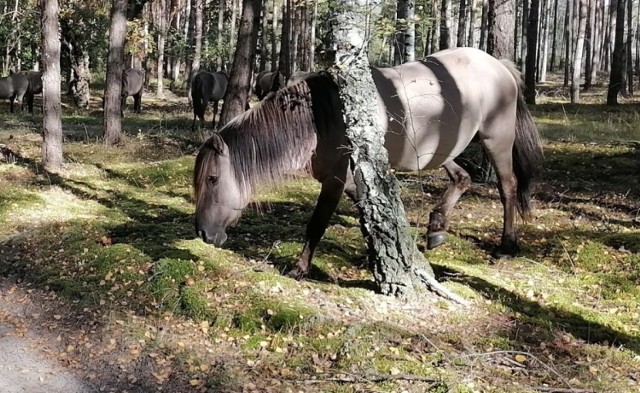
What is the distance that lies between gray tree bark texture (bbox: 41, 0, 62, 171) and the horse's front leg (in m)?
5.68

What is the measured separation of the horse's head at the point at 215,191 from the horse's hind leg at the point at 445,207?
1994 mm

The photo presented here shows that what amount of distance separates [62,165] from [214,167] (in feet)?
18.5

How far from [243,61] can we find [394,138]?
7.09 metres

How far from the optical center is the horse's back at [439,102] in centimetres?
515

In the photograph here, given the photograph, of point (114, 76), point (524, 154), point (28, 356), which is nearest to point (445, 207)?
point (524, 154)

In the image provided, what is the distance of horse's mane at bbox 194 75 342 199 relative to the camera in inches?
184

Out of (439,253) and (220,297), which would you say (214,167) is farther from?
(439,253)

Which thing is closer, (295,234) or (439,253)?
(439,253)

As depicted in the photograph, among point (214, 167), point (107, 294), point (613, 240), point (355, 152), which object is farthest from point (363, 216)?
point (613, 240)

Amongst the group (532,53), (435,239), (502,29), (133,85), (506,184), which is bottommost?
(435,239)

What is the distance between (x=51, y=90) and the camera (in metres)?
9.14

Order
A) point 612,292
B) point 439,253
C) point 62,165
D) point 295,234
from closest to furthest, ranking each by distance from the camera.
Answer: point 612,292, point 439,253, point 295,234, point 62,165

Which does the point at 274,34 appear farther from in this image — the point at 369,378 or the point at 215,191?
the point at 369,378

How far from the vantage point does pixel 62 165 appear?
927 centimetres
